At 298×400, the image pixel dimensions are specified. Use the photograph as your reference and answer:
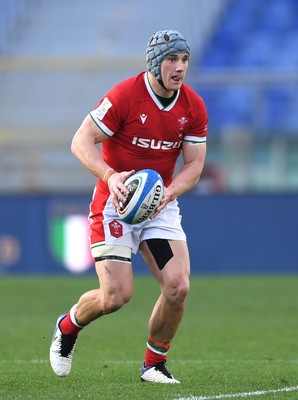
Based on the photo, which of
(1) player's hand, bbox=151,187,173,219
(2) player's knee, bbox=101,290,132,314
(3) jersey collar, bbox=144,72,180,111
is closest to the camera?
(1) player's hand, bbox=151,187,173,219

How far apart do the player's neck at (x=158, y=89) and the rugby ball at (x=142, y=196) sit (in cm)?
62

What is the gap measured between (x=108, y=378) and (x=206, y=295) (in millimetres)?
8055

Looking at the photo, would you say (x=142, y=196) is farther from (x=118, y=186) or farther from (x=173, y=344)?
(x=173, y=344)

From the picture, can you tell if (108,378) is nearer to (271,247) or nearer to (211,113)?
(271,247)

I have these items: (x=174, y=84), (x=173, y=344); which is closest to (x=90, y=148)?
(x=174, y=84)

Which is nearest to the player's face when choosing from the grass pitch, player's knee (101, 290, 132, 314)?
player's knee (101, 290, 132, 314)

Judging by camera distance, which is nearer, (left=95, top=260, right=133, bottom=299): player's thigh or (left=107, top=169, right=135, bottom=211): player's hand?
(left=107, top=169, right=135, bottom=211): player's hand

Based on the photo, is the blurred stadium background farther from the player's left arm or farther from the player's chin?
the player's chin

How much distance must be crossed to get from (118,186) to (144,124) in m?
0.58

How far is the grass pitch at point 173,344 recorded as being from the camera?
662 centimetres

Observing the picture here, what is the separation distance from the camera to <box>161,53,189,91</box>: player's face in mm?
6816

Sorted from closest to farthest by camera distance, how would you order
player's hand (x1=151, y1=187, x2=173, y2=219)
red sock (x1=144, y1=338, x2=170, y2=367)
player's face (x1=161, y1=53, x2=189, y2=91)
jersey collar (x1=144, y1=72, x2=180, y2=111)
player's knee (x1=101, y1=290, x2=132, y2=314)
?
player's hand (x1=151, y1=187, x2=173, y2=219)
player's face (x1=161, y1=53, x2=189, y2=91)
player's knee (x1=101, y1=290, x2=132, y2=314)
jersey collar (x1=144, y1=72, x2=180, y2=111)
red sock (x1=144, y1=338, x2=170, y2=367)

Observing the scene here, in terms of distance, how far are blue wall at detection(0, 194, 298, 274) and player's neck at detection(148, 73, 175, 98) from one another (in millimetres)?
11111

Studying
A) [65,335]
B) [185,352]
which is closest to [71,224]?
[185,352]
